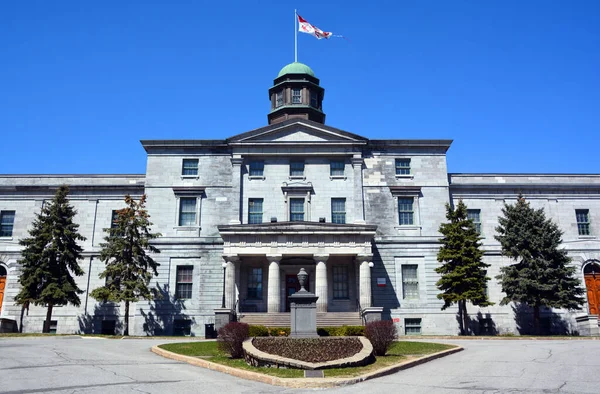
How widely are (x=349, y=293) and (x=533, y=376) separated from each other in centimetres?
1998

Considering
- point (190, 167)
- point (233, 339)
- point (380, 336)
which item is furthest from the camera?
point (190, 167)

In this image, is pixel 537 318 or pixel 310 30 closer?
pixel 537 318

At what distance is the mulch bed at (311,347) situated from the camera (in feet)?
51.8

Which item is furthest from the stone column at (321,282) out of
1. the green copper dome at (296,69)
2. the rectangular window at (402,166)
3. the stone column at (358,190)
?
the green copper dome at (296,69)

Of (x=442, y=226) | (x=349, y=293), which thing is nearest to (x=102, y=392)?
(x=349, y=293)

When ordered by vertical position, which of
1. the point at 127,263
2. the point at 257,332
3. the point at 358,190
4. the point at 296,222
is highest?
the point at 358,190

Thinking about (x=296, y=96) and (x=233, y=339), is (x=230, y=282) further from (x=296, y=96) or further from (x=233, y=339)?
(x=296, y=96)

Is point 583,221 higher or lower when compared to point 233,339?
higher

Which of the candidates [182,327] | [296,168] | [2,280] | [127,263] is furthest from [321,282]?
[2,280]

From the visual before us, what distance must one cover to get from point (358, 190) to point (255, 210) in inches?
300

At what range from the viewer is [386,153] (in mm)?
36812

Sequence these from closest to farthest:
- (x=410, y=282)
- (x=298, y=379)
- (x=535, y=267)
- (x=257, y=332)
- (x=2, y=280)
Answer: (x=298, y=379)
(x=257, y=332)
(x=535, y=267)
(x=410, y=282)
(x=2, y=280)

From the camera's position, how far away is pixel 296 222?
104 ft

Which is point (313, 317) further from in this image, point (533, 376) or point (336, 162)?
point (336, 162)
